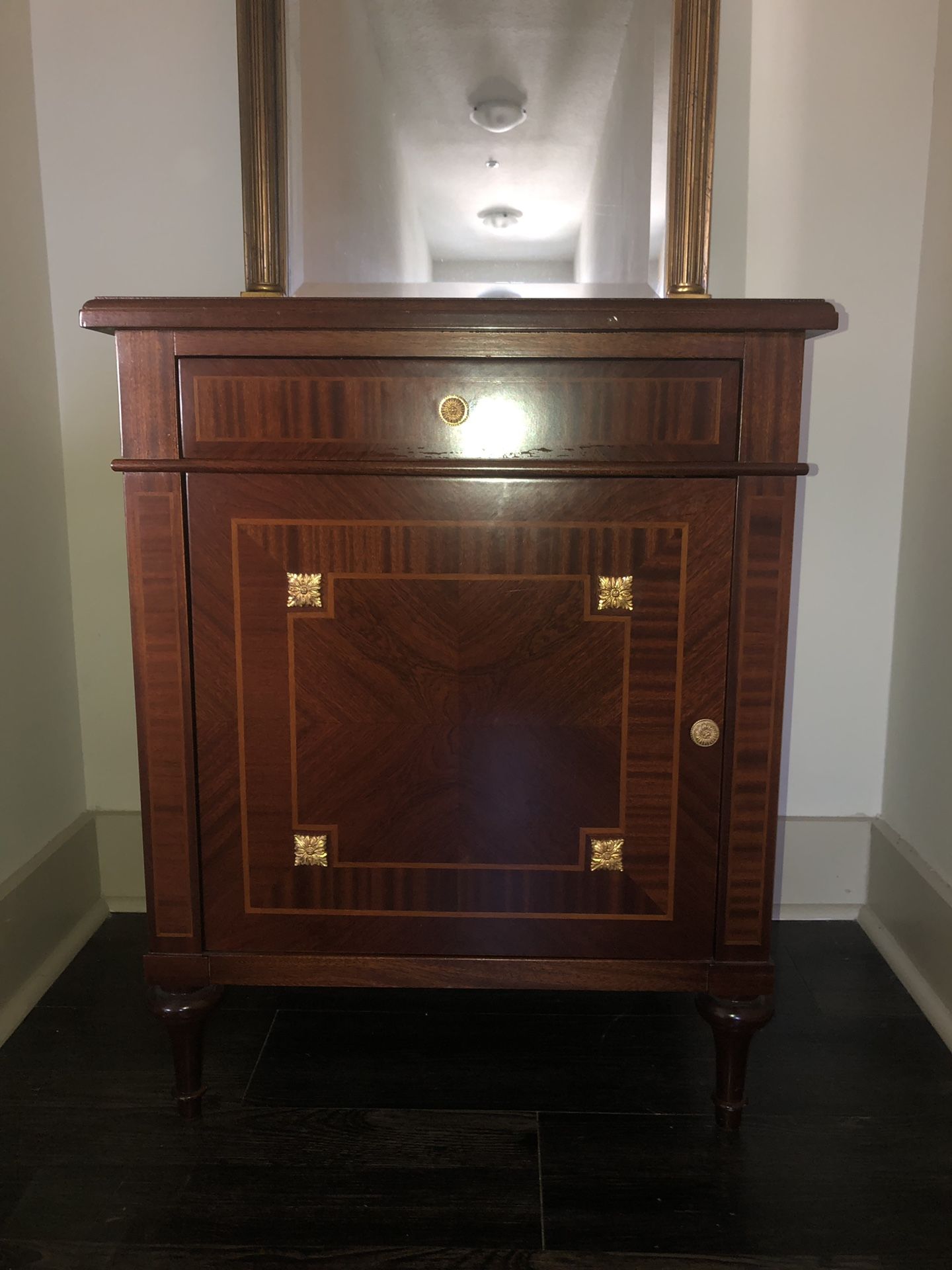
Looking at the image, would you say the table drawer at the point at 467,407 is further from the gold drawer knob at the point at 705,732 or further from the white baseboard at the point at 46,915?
the white baseboard at the point at 46,915

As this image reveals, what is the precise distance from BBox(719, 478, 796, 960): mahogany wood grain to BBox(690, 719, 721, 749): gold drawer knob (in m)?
0.02

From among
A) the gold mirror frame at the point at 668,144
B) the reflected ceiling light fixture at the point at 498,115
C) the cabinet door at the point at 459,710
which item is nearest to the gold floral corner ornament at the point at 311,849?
the cabinet door at the point at 459,710

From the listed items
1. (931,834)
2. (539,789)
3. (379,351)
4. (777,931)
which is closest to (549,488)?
(379,351)

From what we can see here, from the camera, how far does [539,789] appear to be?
42.9 inches

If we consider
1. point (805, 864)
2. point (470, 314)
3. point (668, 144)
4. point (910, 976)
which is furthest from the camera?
point (805, 864)

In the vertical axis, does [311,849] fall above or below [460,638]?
below

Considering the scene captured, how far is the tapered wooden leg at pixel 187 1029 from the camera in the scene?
1.16 meters

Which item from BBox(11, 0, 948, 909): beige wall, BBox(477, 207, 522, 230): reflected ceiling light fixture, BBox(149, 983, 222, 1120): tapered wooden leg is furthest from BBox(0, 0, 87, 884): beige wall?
BBox(477, 207, 522, 230): reflected ceiling light fixture

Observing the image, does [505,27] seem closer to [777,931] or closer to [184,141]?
[184,141]

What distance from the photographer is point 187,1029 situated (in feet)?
3.86

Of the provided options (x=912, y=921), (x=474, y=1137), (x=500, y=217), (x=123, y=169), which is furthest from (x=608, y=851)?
(x=123, y=169)

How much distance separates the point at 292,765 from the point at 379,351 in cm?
52

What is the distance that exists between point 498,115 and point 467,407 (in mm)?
718

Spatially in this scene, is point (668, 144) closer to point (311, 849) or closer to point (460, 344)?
point (460, 344)
